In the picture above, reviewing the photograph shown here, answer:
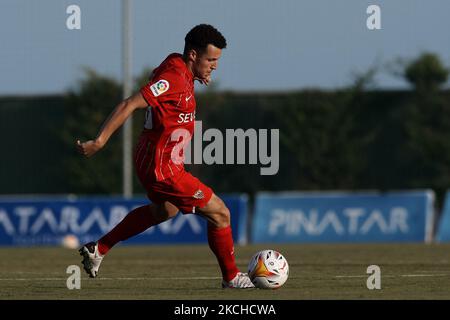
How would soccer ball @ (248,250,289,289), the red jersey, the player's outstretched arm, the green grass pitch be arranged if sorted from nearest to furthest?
the player's outstretched arm
the green grass pitch
the red jersey
soccer ball @ (248,250,289,289)

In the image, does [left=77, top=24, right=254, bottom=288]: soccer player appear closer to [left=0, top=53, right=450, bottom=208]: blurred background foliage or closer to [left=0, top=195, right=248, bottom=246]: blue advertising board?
[left=0, top=195, right=248, bottom=246]: blue advertising board

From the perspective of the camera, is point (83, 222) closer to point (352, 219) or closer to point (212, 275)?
point (352, 219)

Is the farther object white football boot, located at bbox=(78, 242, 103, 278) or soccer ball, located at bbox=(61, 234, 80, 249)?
soccer ball, located at bbox=(61, 234, 80, 249)

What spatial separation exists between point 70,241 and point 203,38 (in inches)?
567

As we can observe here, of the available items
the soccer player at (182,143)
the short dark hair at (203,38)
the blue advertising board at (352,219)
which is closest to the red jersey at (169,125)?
the soccer player at (182,143)

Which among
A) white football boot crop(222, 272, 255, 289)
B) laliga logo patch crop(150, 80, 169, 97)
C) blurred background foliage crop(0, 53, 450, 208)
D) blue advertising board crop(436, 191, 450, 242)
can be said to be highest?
blurred background foliage crop(0, 53, 450, 208)

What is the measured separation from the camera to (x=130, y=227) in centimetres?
1228

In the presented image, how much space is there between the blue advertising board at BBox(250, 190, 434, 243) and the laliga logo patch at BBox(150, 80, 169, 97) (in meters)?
14.5

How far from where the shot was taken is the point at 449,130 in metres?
39.6

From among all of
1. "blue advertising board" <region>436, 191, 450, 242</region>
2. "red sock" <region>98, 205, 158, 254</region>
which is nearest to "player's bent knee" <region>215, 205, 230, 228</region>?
"red sock" <region>98, 205, 158, 254</region>

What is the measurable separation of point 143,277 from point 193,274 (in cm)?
79

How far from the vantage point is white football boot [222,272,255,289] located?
38.4 ft
